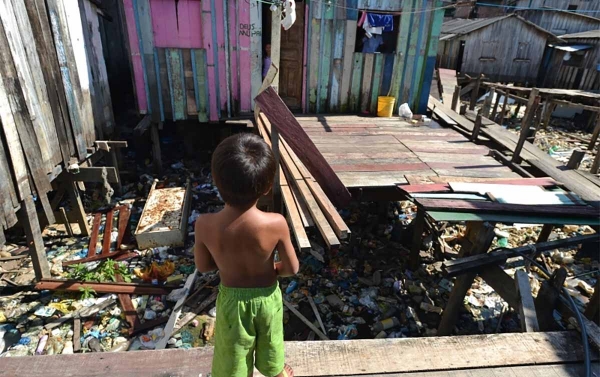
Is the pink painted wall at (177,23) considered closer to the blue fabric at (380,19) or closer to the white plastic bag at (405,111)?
the blue fabric at (380,19)

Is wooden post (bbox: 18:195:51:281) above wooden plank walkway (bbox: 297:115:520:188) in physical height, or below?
below

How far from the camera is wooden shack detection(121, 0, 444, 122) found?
7496 mm

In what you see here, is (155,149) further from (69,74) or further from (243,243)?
(243,243)

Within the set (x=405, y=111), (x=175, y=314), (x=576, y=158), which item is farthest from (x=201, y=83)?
(x=576, y=158)

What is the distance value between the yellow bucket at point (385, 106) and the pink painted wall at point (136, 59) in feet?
18.4

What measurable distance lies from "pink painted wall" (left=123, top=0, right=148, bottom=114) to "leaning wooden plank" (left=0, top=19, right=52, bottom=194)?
11.6 feet

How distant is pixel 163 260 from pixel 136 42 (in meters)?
4.87

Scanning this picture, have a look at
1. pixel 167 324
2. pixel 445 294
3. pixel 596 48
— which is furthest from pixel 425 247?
pixel 596 48

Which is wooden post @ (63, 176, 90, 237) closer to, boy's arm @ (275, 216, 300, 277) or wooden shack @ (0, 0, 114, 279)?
wooden shack @ (0, 0, 114, 279)

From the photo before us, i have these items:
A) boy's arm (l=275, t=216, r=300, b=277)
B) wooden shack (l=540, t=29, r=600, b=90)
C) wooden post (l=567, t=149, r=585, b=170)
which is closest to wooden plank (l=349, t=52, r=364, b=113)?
wooden post (l=567, t=149, r=585, b=170)

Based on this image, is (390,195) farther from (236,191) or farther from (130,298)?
(130,298)

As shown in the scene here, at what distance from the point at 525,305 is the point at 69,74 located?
7.10m

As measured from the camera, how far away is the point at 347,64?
27.5 ft

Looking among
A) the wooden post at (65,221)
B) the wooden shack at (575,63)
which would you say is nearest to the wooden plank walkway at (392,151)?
the wooden post at (65,221)
